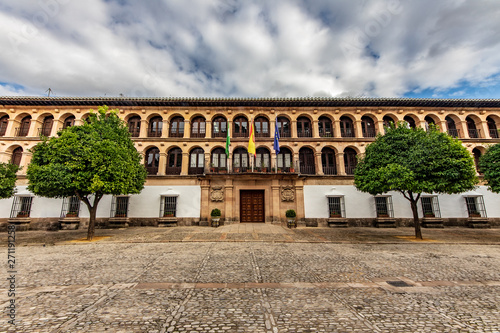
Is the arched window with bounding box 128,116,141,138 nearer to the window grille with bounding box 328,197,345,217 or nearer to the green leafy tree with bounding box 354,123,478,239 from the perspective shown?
the window grille with bounding box 328,197,345,217

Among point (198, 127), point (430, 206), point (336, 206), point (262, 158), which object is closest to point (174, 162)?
point (198, 127)

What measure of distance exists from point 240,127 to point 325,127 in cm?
935

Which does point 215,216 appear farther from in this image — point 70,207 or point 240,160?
point 70,207

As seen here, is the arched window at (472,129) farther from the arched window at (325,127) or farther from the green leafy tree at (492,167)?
the arched window at (325,127)

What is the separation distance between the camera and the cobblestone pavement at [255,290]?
3914mm

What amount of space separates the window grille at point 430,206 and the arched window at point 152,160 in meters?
26.6

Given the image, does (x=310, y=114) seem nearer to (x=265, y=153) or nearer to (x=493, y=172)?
(x=265, y=153)

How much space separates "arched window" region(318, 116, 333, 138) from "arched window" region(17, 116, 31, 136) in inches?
1226

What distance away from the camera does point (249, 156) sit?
21125 mm

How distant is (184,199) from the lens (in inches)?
766

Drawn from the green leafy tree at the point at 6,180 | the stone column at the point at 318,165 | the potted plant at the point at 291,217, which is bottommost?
the potted plant at the point at 291,217

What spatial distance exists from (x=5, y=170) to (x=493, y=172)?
35.6m

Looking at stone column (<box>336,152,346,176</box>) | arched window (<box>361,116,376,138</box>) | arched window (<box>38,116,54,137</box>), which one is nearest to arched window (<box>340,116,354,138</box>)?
arched window (<box>361,116,376,138</box>)

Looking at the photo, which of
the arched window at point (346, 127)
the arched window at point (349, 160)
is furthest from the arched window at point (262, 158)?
the arched window at point (346, 127)
